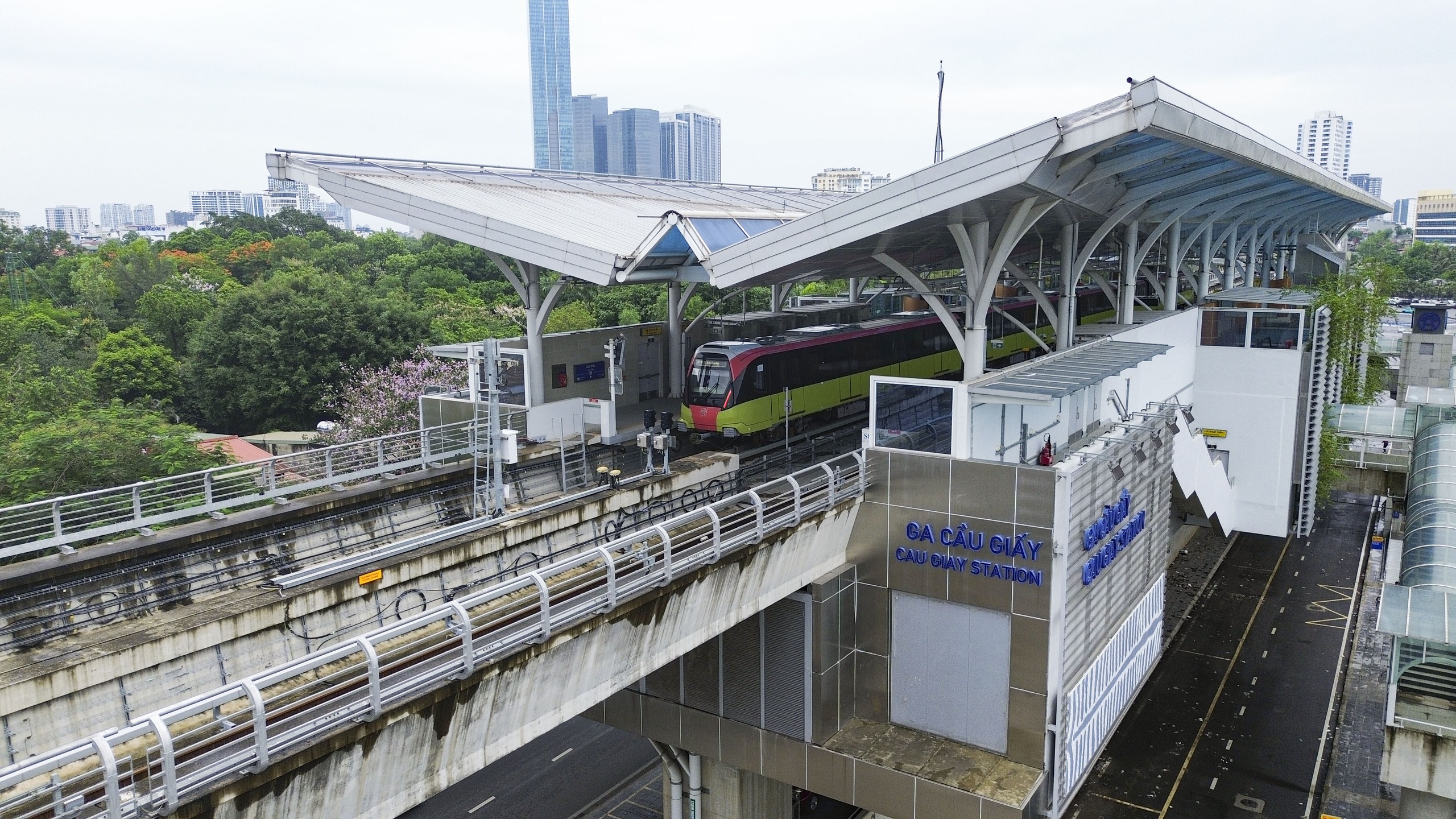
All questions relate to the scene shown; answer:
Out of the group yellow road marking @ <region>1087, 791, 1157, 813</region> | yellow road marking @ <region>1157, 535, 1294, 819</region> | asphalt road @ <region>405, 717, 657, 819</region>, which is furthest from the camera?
asphalt road @ <region>405, 717, 657, 819</region>

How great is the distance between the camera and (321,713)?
28.8ft

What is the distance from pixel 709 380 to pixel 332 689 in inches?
551

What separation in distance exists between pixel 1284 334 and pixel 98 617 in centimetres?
3116

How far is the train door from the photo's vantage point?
26.3m

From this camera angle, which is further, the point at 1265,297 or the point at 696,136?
the point at 696,136

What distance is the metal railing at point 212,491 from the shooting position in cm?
1366

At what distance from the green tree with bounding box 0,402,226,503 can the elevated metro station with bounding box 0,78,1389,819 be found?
958 centimetres

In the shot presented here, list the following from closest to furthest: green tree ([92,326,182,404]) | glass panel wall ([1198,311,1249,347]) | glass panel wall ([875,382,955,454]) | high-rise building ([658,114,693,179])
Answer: glass panel wall ([875,382,955,454]) → glass panel wall ([1198,311,1249,347]) → green tree ([92,326,182,404]) → high-rise building ([658,114,693,179])

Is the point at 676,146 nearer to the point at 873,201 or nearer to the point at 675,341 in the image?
the point at 675,341

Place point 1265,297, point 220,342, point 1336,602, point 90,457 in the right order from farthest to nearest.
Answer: point 220,342 < point 1265,297 < point 1336,602 < point 90,457

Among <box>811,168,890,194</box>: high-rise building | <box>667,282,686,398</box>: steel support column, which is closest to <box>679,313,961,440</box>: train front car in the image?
<box>667,282,686,398</box>: steel support column

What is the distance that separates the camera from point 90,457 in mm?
24656

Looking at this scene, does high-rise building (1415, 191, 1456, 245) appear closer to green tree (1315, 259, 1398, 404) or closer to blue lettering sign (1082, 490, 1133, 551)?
green tree (1315, 259, 1398, 404)

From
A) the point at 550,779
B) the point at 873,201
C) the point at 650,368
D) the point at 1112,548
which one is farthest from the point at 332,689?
the point at 650,368
